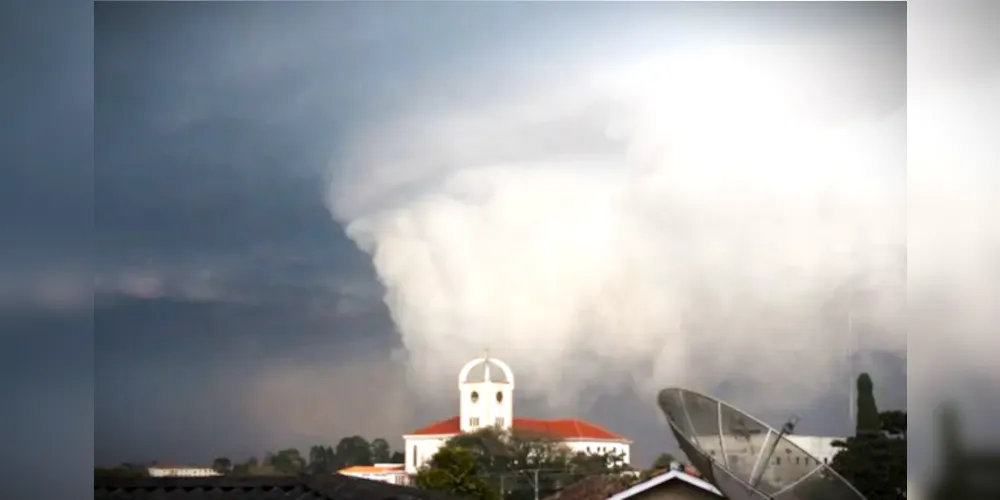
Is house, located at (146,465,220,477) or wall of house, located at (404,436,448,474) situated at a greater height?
wall of house, located at (404,436,448,474)

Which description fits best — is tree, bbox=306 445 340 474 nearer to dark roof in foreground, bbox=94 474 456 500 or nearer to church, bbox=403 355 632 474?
dark roof in foreground, bbox=94 474 456 500

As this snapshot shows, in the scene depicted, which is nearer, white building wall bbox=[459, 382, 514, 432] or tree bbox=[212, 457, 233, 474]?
tree bbox=[212, 457, 233, 474]

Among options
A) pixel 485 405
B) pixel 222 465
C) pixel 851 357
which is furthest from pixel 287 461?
pixel 851 357

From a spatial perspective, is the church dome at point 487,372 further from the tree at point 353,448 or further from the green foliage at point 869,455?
the green foliage at point 869,455

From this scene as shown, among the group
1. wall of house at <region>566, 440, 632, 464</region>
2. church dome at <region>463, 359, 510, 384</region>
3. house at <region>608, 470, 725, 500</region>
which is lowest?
house at <region>608, 470, 725, 500</region>

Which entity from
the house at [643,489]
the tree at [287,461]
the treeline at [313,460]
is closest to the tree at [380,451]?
the treeline at [313,460]

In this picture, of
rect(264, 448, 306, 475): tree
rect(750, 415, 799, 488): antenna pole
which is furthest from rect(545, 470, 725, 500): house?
rect(264, 448, 306, 475): tree
